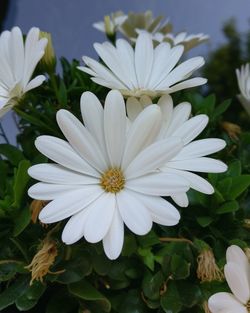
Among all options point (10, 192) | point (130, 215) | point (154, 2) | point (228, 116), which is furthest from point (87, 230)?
point (154, 2)

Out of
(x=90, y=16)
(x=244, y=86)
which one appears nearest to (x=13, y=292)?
(x=244, y=86)

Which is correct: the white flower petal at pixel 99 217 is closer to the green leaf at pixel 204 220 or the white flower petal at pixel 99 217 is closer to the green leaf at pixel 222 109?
the green leaf at pixel 204 220

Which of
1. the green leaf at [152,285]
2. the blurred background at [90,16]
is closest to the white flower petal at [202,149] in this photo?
the green leaf at [152,285]

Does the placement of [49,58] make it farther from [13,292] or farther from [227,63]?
[227,63]

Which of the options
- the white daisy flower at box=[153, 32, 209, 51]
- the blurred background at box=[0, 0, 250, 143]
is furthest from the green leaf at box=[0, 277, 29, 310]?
the blurred background at box=[0, 0, 250, 143]

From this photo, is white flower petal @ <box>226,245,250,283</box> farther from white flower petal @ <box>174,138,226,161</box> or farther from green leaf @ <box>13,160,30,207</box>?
green leaf @ <box>13,160,30,207</box>

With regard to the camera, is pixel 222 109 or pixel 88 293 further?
pixel 222 109
